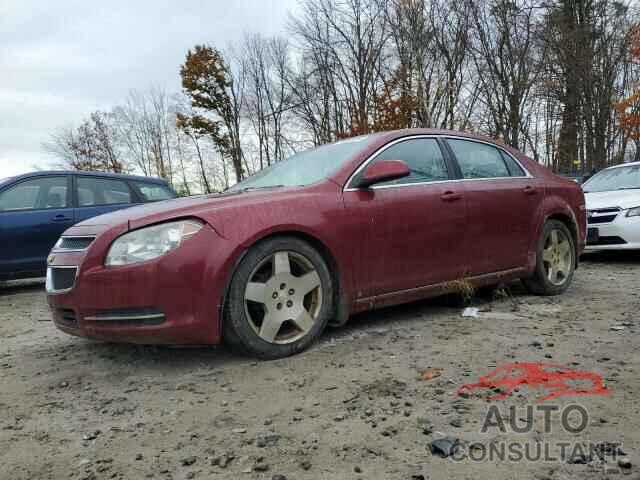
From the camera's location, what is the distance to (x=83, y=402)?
8.05ft

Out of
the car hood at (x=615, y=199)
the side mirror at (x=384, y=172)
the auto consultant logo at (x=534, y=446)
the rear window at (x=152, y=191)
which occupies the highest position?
the rear window at (x=152, y=191)

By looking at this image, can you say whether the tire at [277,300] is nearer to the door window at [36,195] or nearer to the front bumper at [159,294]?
the front bumper at [159,294]

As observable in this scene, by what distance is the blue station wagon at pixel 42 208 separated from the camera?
20.5 ft

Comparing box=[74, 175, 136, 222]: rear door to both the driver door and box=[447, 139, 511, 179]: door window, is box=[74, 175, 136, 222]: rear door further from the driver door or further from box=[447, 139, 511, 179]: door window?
box=[447, 139, 511, 179]: door window

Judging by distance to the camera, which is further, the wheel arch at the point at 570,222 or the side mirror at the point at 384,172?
the wheel arch at the point at 570,222

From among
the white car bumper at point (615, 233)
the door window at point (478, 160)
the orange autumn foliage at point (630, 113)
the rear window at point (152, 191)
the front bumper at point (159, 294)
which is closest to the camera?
the front bumper at point (159, 294)

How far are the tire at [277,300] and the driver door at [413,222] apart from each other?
1.20ft

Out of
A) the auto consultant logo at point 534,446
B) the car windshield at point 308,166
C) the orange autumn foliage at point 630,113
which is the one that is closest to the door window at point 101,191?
the car windshield at point 308,166

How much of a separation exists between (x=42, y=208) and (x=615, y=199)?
7730 mm

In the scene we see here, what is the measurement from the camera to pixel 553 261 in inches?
179

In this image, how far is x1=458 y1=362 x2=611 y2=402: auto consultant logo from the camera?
220 centimetres

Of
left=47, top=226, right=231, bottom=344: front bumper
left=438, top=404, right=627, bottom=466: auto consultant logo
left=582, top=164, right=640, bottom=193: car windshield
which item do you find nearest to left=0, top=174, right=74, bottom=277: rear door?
left=47, top=226, right=231, bottom=344: front bumper

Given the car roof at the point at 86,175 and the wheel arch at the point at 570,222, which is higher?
the car roof at the point at 86,175

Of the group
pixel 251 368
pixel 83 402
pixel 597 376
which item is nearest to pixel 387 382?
pixel 251 368
